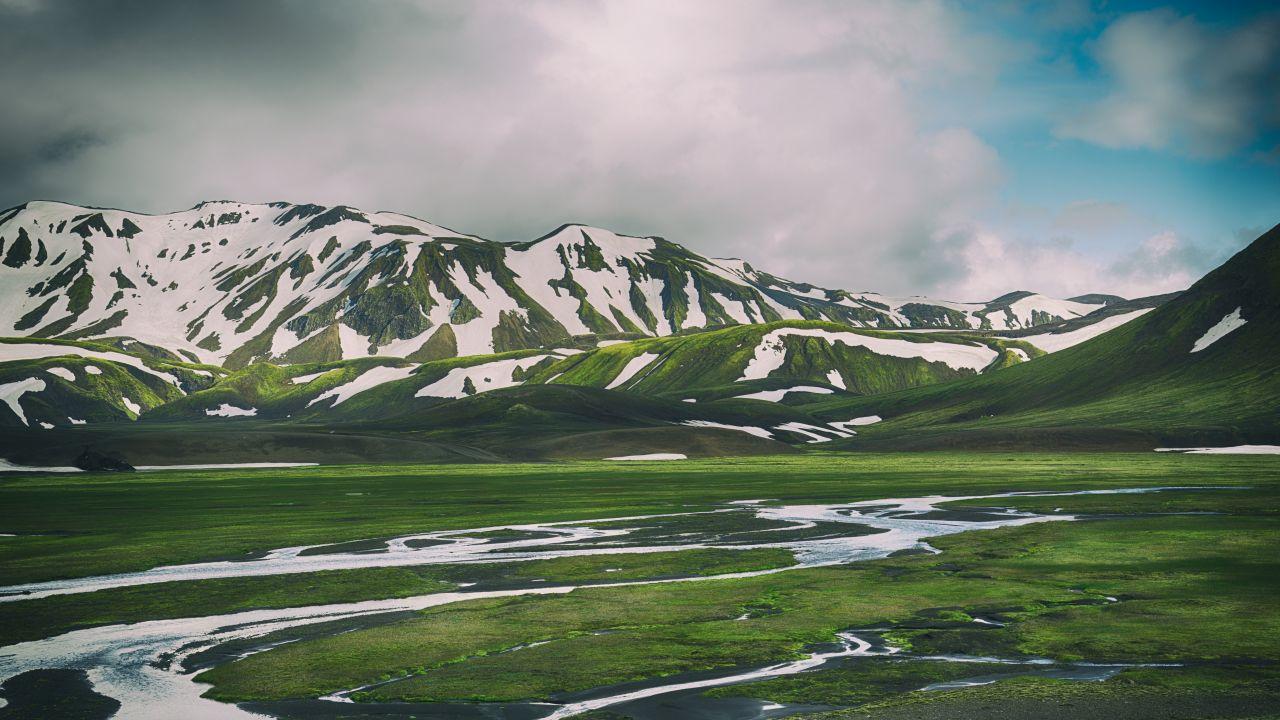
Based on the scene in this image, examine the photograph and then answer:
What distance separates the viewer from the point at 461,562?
4438cm

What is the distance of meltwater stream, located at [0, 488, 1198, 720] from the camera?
22.6m

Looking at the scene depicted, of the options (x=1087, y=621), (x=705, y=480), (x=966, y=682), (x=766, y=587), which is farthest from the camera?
(x=705, y=480)

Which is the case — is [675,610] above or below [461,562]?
below

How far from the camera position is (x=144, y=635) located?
2869 cm

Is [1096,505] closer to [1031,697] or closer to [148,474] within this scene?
[1031,697]

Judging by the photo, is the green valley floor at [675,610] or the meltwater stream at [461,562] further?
the meltwater stream at [461,562]

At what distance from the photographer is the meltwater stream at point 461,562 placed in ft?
74.2

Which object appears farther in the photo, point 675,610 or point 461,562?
point 461,562

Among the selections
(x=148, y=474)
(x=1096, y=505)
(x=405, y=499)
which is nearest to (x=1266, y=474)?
(x=1096, y=505)

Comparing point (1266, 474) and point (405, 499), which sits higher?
point (405, 499)

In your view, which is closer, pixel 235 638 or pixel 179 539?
pixel 235 638

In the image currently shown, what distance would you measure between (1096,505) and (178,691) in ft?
199

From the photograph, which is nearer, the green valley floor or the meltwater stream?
the green valley floor

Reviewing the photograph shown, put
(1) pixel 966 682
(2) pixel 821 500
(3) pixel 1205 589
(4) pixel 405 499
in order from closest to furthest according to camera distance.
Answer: (1) pixel 966 682
(3) pixel 1205 589
(2) pixel 821 500
(4) pixel 405 499
